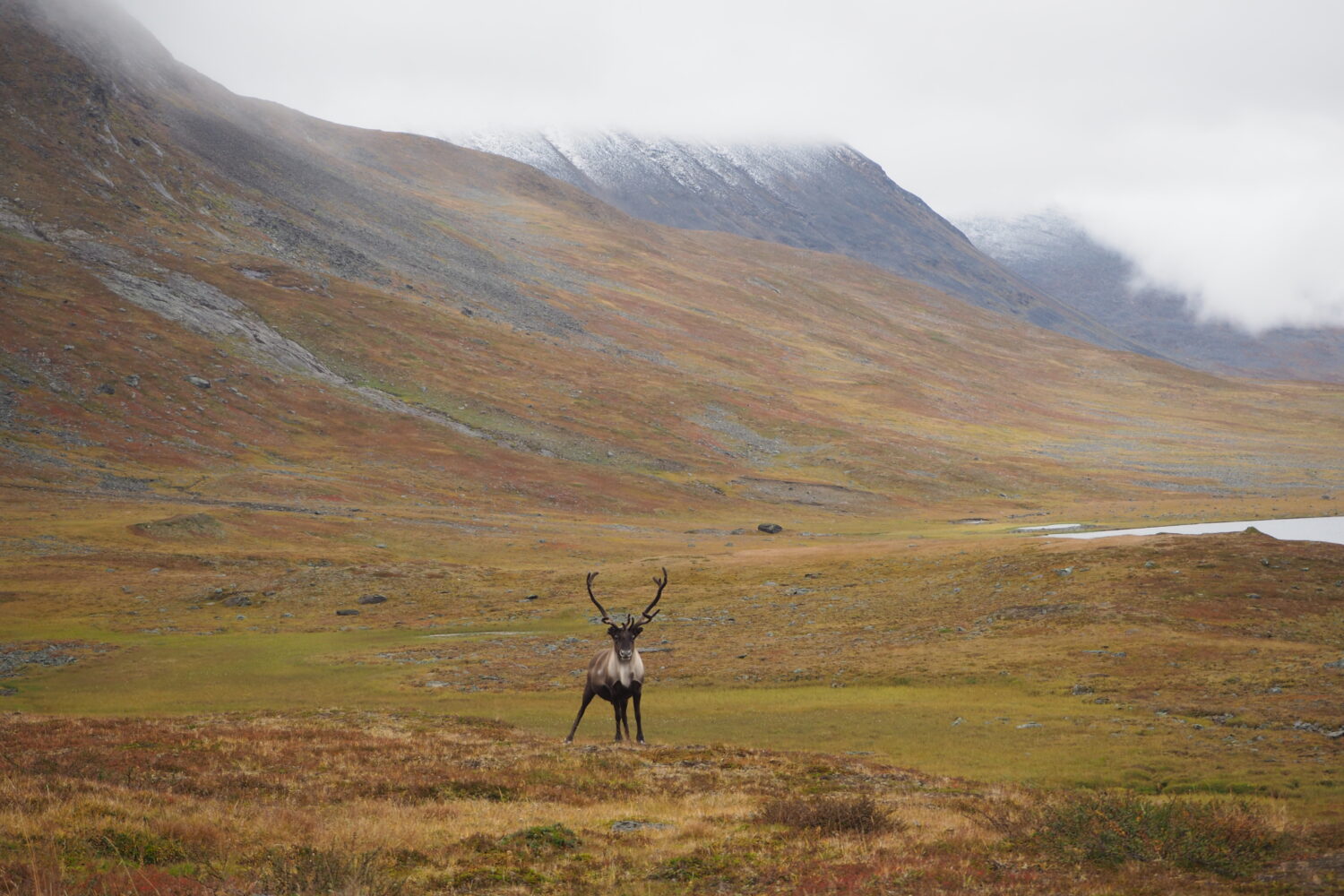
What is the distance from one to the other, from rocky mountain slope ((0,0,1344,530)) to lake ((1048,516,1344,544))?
135 feet

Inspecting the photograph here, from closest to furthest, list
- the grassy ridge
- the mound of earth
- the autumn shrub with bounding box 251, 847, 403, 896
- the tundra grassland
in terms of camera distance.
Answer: the autumn shrub with bounding box 251, 847, 403, 896, the grassy ridge, the tundra grassland, the mound of earth

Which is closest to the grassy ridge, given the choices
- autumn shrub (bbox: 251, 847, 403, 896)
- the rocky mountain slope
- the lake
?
autumn shrub (bbox: 251, 847, 403, 896)

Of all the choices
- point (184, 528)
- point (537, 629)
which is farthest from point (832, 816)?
point (184, 528)

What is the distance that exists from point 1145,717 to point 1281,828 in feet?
42.1

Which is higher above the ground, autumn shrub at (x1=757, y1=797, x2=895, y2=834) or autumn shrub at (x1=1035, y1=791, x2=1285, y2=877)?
autumn shrub at (x1=1035, y1=791, x2=1285, y2=877)

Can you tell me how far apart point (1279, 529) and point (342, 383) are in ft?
359

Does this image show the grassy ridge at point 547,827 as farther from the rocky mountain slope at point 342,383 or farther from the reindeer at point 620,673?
the rocky mountain slope at point 342,383

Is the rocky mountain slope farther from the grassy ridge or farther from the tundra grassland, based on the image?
the grassy ridge

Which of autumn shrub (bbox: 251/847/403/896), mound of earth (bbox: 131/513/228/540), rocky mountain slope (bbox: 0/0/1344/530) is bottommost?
mound of earth (bbox: 131/513/228/540)

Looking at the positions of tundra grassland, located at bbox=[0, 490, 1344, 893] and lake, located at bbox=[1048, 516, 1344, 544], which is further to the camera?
lake, located at bbox=[1048, 516, 1344, 544]

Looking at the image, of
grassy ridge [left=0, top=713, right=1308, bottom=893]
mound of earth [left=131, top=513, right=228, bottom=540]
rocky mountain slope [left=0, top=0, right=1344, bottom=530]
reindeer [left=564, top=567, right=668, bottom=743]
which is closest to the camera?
grassy ridge [left=0, top=713, right=1308, bottom=893]

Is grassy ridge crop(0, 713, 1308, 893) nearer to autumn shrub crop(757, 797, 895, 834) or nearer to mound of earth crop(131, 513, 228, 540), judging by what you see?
autumn shrub crop(757, 797, 895, 834)

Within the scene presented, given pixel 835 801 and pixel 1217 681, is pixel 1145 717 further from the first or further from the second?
pixel 835 801

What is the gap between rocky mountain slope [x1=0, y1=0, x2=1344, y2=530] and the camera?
337ft
